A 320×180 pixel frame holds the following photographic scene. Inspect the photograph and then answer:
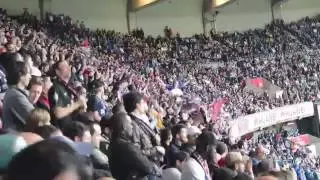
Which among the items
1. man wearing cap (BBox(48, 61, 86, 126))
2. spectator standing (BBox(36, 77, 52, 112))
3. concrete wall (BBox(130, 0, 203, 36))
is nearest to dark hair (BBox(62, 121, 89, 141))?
man wearing cap (BBox(48, 61, 86, 126))

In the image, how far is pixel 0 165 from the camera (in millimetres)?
1617

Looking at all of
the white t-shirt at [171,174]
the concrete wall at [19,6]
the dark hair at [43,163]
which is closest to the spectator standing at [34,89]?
the white t-shirt at [171,174]

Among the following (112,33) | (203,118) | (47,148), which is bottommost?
(203,118)

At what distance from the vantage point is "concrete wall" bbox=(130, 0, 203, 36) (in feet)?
79.1

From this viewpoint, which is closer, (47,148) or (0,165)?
(47,148)

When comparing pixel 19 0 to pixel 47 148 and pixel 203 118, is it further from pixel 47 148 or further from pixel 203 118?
pixel 47 148

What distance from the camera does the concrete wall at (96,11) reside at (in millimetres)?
20188

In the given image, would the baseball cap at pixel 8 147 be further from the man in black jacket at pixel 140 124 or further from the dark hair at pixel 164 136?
the dark hair at pixel 164 136

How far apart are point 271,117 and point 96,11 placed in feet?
25.2

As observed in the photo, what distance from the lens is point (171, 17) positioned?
991 inches

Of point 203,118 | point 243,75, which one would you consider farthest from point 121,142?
point 243,75

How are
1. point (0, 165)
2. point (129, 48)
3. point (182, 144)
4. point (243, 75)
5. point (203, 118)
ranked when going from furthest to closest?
point (243, 75), point (129, 48), point (203, 118), point (182, 144), point (0, 165)

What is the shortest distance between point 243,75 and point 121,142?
66.9 ft

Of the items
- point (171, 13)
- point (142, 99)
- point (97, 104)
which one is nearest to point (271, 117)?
point (171, 13)
